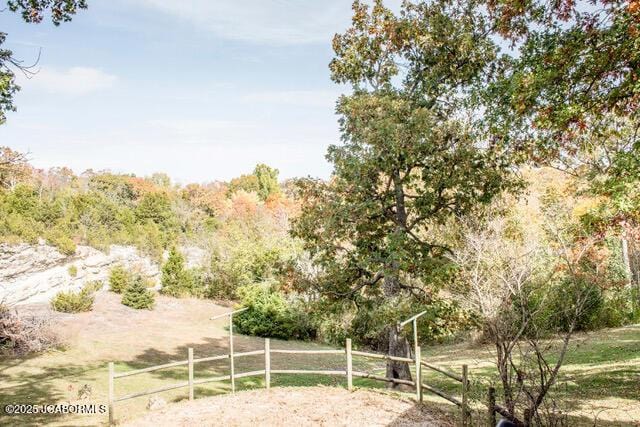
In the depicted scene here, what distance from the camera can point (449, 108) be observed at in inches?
534

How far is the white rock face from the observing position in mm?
26281

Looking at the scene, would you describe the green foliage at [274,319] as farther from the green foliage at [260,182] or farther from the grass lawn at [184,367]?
the green foliage at [260,182]

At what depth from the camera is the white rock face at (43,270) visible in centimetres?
2628

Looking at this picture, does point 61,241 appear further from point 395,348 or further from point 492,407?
point 492,407

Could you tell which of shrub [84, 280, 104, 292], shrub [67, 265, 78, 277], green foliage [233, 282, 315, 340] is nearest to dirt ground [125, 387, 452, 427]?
green foliage [233, 282, 315, 340]

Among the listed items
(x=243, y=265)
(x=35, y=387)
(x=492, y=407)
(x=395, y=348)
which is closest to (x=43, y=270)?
(x=243, y=265)

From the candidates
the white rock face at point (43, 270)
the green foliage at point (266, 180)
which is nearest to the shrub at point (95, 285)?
the white rock face at point (43, 270)

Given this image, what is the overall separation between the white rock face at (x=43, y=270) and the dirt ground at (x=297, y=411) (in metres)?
18.1

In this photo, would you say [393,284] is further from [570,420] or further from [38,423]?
[38,423]

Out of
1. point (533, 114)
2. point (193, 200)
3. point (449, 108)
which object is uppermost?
point (193, 200)

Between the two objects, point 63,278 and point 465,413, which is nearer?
point 465,413

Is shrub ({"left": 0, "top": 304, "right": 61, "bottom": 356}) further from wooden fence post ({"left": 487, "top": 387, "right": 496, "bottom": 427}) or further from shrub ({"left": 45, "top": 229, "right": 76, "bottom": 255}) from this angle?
wooden fence post ({"left": 487, "top": 387, "right": 496, "bottom": 427})

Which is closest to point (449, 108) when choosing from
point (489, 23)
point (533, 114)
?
point (489, 23)

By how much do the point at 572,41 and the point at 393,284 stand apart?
7.61 m
